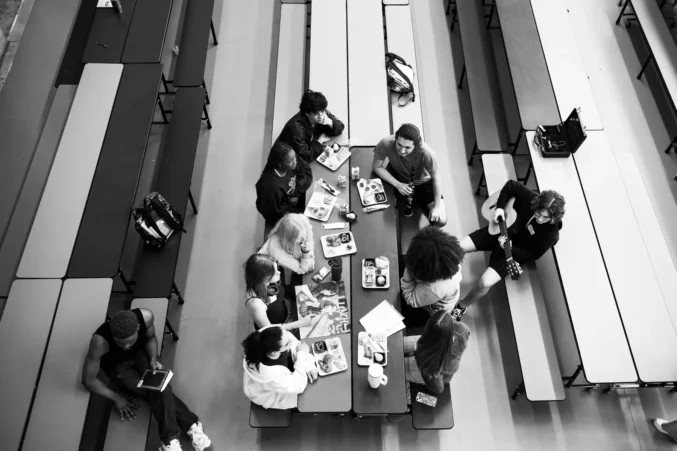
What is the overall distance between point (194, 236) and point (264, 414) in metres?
2.50

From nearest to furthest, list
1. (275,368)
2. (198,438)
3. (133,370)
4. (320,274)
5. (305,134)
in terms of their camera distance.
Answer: (275,368) → (133,370) → (198,438) → (320,274) → (305,134)

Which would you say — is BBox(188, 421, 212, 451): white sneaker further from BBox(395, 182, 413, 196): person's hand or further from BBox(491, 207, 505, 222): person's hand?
BBox(491, 207, 505, 222): person's hand

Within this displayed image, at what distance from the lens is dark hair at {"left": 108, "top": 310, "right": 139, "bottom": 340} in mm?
3906

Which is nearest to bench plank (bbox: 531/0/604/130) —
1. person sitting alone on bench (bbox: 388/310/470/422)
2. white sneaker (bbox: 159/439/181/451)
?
person sitting alone on bench (bbox: 388/310/470/422)

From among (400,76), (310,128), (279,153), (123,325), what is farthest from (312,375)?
(400,76)

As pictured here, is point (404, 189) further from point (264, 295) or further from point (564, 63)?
point (564, 63)

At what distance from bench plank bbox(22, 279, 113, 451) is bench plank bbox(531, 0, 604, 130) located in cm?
532

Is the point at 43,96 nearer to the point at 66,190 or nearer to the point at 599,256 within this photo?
the point at 66,190

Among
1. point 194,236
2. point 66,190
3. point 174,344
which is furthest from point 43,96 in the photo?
point 174,344

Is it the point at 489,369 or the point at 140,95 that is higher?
the point at 140,95

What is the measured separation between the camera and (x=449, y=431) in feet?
15.6

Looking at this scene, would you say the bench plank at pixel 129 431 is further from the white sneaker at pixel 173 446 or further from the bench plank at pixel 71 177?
the bench plank at pixel 71 177

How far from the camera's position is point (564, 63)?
246 inches

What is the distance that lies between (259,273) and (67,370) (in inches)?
71.2
